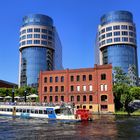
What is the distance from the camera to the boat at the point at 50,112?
6309 centimetres

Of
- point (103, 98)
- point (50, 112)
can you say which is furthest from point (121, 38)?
point (50, 112)

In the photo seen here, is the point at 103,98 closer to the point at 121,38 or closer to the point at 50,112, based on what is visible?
the point at 50,112

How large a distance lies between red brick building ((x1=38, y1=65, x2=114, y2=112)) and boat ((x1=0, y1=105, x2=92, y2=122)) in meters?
30.1

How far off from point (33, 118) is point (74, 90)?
3504cm

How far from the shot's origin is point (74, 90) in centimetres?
10331

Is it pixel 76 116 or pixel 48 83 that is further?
pixel 48 83

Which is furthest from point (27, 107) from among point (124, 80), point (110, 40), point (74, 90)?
point (110, 40)

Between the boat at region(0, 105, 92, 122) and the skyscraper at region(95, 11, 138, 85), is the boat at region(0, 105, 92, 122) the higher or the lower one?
the lower one

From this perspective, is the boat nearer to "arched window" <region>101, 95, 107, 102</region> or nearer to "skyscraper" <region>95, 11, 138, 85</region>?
"arched window" <region>101, 95, 107, 102</region>

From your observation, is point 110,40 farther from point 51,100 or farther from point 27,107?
point 27,107

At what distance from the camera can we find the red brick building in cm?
9869

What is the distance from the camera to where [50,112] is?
66.4 m

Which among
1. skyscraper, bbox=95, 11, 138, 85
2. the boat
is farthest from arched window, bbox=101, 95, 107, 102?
skyscraper, bbox=95, 11, 138, 85

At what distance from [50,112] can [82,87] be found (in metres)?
37.2
